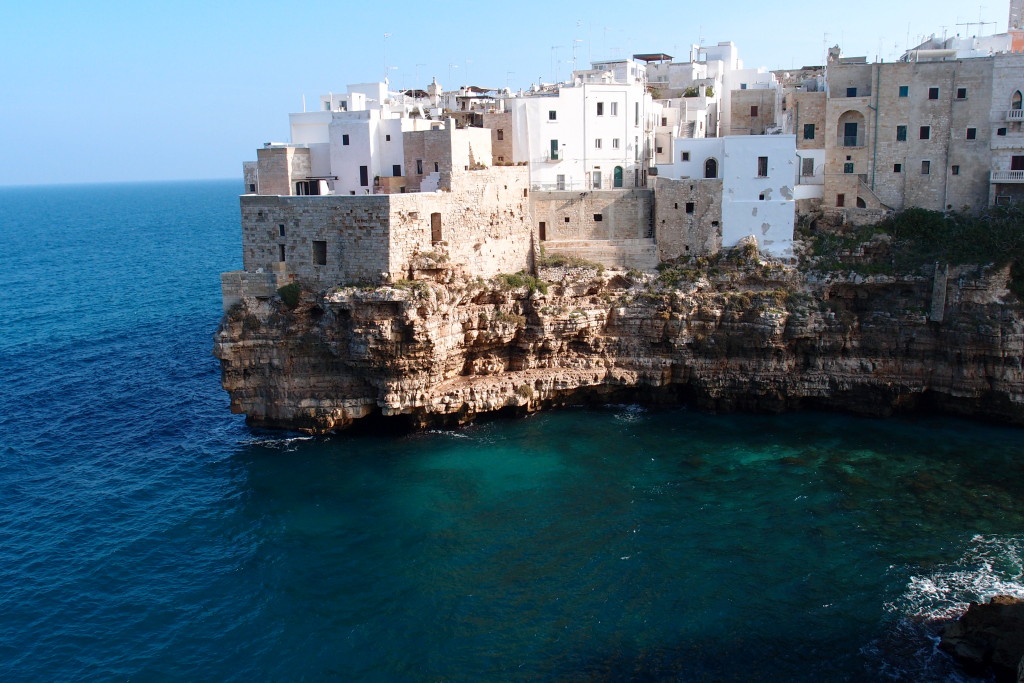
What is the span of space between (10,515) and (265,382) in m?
10.6

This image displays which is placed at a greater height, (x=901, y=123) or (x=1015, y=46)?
(x=1015, y=46)

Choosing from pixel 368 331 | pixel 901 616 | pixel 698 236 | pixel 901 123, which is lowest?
pixel 901 616

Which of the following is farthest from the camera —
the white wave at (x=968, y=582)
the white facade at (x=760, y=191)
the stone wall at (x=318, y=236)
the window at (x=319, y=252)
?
the white facade at (x=760, y=191)

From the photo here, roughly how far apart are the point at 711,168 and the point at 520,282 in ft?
40.4

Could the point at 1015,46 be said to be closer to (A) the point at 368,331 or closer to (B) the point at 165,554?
(A) the point at 368,331

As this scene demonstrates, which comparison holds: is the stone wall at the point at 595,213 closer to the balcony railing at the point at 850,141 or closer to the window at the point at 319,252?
the balcony railing at the point at 850,141

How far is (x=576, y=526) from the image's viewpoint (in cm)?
2991

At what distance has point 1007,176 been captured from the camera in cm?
4003

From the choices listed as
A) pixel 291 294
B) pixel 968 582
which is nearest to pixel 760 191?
pixel 968 582

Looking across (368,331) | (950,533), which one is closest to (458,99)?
(368,331)

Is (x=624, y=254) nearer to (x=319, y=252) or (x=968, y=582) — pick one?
(x=319, y=252)

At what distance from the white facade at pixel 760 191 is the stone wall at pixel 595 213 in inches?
166

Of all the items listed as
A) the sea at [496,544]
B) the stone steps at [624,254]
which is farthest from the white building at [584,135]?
the sea at [496,544]

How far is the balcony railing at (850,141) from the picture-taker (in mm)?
42688
